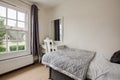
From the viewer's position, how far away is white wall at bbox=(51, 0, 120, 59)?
2020 millimetres

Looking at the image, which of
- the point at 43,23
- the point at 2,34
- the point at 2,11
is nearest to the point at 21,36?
the point at 2,34

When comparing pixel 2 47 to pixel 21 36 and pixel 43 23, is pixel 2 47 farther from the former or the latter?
pixel 43 23

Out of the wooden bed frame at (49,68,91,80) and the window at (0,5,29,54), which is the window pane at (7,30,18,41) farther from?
the wooden bed frame at (49,68,91,80)

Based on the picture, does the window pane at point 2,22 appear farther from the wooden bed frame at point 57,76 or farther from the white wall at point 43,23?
the wooden bed frame at point 57,76

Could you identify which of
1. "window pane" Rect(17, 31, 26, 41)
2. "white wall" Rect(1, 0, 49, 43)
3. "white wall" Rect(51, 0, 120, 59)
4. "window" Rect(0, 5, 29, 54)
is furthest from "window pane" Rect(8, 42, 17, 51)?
"white wall" Rect(51, 0, 120, 59)

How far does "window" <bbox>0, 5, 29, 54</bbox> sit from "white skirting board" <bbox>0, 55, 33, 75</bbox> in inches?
12.3

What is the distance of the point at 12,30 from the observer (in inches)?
97.0

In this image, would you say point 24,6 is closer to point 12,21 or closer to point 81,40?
point 12,21

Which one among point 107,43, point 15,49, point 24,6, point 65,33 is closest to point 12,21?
point 24,6

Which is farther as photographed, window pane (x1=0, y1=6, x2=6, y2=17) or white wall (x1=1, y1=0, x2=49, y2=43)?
white wall (x1=1, y1=0, x2=49, y2=43)

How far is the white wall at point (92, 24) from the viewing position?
2.02m

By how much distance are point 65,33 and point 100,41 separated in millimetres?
1317

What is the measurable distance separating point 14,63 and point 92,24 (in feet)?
8.70

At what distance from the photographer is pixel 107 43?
212 centimetres
